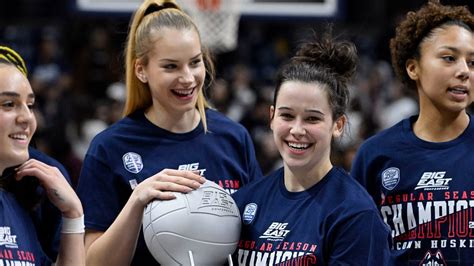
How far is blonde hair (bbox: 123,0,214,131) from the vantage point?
4375 mm

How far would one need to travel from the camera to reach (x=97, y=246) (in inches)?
162

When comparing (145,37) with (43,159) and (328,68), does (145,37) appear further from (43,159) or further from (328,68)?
(328,68)

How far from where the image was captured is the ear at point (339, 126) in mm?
3871

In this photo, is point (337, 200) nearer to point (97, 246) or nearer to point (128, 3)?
point (97, 246)

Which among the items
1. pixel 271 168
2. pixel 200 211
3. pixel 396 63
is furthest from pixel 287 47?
pixel 200 211

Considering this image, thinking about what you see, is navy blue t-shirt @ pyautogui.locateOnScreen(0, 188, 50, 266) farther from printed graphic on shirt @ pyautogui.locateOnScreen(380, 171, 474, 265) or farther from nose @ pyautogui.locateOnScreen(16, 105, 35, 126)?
printed graphic on shirt @ pyautogui.locateOnScreen(380, 171, 474, 265)

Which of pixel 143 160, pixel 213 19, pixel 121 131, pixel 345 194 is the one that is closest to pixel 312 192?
pixel 345 194

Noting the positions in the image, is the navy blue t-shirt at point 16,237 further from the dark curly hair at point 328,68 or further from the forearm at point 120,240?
the dark curly hair at point 328,68

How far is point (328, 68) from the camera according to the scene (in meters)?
3.94

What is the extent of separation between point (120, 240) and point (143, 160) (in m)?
0.49

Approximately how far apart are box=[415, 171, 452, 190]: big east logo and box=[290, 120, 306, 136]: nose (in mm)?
783

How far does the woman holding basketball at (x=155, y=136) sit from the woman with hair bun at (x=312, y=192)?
0.46 meters

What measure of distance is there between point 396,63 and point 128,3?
5789mm

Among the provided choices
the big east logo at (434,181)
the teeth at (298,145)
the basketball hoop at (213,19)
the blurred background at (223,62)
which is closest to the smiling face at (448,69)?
the big east logo at (434,181)
